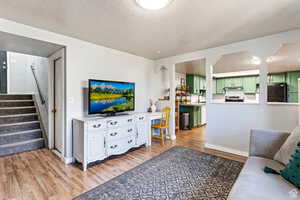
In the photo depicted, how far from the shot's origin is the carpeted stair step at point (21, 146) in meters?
3.05

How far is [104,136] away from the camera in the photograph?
271 centimetres

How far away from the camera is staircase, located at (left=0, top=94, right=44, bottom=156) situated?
3.21 meters

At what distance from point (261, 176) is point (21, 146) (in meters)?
4.33

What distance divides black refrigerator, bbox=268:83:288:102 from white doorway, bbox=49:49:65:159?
6918 mm

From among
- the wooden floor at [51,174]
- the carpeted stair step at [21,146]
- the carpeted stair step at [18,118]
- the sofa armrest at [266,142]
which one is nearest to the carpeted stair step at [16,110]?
the carpeted stair step at [18,118]

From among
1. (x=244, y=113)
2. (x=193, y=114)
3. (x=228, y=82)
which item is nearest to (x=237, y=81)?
(x=228, y=82)

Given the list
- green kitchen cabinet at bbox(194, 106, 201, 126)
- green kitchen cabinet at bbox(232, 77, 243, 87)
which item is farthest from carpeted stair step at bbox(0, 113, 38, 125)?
green kitchen cabinet at bbox(232, 77, 243, 87)

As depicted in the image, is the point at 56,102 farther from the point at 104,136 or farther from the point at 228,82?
the point at 228,82

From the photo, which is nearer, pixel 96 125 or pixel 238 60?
pixel 96 125

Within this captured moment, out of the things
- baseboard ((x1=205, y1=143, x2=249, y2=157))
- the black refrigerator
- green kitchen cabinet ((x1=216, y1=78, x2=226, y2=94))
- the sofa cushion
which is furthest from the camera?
green kitchen cabinet ((x1=216, y1=78, x2=226, y2=94))

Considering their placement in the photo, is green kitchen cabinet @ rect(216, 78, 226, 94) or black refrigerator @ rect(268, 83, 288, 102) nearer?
black refrigerator @ rect(268, 83, 288, 102)

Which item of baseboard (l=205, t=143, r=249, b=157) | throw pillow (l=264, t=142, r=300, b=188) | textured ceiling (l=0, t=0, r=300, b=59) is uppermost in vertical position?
textured ceiling (l=0, t=0, r=300, b=59)

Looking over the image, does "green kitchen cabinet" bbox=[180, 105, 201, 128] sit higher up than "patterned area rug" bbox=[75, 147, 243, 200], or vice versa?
"green kitchen cabinet" bbox=[180, 105, 201, 128]

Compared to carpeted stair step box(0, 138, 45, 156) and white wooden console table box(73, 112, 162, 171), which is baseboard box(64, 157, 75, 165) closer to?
white wooden console table box(73, 112, 162, 171)
